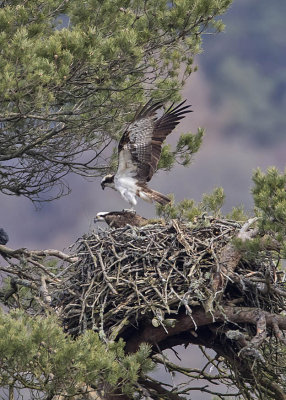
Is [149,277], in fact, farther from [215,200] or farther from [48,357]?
[215,200]

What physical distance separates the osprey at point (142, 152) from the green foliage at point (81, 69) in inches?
21.2

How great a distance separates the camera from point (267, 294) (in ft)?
23.5

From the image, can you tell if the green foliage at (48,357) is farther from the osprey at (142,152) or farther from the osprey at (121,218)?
the osprey at (142,152)

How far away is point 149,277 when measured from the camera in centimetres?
697

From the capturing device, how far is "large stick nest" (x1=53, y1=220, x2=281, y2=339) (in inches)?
272

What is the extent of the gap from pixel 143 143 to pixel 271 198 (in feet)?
10.3

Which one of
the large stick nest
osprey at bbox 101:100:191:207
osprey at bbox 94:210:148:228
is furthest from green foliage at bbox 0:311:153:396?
osprey at bbox 101:100:191:207

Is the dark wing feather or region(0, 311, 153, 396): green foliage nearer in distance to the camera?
region(0, 311, 153, 396): green foliage

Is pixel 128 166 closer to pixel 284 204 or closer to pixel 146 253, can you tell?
pixel 146 253

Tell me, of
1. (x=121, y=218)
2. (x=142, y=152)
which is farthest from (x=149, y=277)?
(x=142, y=152)

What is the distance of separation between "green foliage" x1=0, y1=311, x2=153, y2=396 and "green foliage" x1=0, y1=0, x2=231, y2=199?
294 cm

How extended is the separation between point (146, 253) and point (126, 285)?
14.2 inches

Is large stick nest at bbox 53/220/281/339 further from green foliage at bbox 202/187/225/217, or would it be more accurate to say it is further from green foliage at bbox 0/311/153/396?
green foliage at bbox 202/187/225/217

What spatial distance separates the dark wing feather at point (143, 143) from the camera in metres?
8.86
